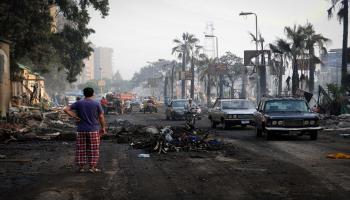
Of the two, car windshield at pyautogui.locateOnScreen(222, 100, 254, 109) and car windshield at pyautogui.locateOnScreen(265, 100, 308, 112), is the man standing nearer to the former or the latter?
car windshield at pyautogui.locateOnScreen(265, 100, 308, 112)

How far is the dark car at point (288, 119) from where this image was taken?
1888 centimetres

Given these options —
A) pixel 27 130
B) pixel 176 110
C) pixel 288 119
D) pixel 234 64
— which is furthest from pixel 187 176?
pixel 234 64

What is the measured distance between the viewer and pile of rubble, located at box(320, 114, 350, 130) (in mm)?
27194

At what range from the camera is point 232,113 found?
25828 millimetres

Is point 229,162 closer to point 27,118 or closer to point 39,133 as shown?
point 39,133

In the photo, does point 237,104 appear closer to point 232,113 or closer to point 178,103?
point 232,113

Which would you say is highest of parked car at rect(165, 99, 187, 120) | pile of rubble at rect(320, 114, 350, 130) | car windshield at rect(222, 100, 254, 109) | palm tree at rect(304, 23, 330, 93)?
palm tree at rect(304, 23, 330, 93)

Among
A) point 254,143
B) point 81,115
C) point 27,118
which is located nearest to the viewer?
point 81,115

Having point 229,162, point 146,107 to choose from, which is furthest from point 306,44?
point 229,162

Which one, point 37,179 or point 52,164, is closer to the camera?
point 37,179

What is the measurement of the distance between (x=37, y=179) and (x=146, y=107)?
4666 centimetres

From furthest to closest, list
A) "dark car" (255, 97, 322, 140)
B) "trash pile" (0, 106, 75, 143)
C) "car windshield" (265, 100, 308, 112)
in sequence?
"car windshield" (265, 100, 308, 112) < "trash pile" (0, 106, 75, 143) < "dark car" (255, 97, 322, 140)

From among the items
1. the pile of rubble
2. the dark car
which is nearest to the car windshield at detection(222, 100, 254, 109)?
the pile of rubble

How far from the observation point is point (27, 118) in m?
28.3
